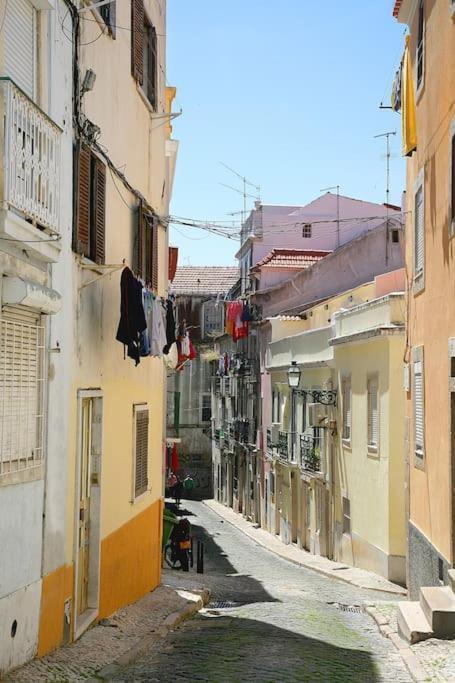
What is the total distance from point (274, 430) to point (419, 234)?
2413 cm

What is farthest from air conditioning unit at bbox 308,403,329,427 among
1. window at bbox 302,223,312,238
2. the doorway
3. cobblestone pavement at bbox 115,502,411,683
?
window at bbox 302,223,312,238

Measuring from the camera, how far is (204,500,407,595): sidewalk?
2132 cm

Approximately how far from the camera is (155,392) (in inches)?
714

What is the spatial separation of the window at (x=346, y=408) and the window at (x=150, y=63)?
11012mm

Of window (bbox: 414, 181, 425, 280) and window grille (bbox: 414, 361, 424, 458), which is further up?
window (bbox: 414, 181, 425, 280)

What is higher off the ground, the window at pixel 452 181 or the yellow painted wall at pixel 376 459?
the window at pixel 452 181

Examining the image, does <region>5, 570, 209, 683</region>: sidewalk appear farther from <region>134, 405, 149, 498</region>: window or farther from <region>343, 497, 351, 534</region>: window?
<region>343, 497, 351, 534</region>: window

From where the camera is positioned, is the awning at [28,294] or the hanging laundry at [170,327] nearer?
the awning at [28,294]

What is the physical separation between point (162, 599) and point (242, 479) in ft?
112

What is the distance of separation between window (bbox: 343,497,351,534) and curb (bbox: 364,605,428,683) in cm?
990

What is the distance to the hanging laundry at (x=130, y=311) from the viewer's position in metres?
12.7

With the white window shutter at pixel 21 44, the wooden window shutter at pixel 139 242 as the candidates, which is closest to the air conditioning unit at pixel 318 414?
the wooden window shutter at pixel 139 242

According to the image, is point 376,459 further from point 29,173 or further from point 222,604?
point 29,173

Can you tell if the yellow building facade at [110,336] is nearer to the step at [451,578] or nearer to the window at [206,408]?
the step at [451,578]
